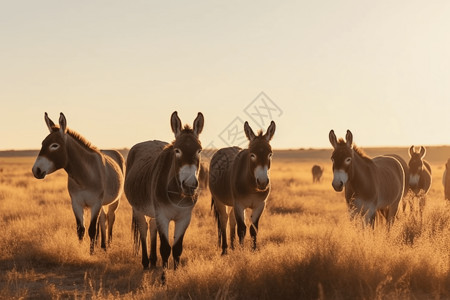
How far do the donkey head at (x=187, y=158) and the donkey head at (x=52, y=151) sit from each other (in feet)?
9.75

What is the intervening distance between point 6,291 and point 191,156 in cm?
286

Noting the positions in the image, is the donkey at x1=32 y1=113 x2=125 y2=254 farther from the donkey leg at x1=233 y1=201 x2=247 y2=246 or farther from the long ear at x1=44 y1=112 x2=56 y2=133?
the donkey leg at x1=233 y1=201 x2=247 y2=246

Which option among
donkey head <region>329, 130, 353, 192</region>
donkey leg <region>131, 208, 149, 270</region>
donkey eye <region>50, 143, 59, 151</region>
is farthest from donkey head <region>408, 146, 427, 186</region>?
donkey eye <region>50, 143, 59, 151</region>

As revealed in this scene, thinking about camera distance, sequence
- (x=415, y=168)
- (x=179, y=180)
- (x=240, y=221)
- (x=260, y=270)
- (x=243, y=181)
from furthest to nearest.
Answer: (x=415, y=168) < (x=240, y=221) < (x=243, y=181) < (x=179, y=180) < (x=260, y=270)

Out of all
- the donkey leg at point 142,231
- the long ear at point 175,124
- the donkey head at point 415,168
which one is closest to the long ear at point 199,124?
the long ear at point 175,124

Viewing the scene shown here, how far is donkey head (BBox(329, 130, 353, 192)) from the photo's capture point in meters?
8.13

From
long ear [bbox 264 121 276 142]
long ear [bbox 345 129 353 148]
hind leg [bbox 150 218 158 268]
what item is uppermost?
long ear [bbox 264 121 276 142]

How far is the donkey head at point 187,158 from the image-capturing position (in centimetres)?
628

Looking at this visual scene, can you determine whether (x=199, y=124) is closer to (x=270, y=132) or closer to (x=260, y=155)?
(x=260, y=155)

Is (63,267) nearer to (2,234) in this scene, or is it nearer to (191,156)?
(2,234)

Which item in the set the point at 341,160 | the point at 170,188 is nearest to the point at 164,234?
the point at 170,188

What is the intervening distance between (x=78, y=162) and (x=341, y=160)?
483cm

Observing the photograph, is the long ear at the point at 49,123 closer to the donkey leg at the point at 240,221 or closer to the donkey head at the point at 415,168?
the donkey leg at the point at 240,221

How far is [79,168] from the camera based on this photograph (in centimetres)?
919
